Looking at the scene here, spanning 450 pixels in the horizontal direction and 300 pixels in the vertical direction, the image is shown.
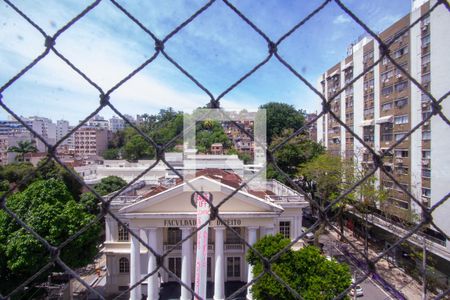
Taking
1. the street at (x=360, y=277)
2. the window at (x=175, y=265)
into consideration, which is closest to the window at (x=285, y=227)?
the street at (x=360, y=277)

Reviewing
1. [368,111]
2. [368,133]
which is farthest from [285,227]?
[368,111]

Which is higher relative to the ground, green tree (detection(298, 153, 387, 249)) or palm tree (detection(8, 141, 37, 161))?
palm tree (detection(8, 141, 37, 161))

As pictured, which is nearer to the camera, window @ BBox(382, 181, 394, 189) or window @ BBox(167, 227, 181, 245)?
window @ BBox(167, 227, 181, 245)

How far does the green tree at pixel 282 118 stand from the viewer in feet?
55.1

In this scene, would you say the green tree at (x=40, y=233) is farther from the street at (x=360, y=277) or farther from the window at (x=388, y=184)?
the window at (x=388, y=184)

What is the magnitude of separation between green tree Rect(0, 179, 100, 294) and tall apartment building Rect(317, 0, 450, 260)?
7.02 m

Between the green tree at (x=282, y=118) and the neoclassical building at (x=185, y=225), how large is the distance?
9510 millimetres

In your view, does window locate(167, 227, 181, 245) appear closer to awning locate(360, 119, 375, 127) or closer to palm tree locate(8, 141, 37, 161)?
awning locate(360, 119, 375, 127)

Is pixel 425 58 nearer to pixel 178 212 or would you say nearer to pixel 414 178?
pixel 414 178

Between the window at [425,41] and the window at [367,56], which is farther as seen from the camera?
the window at [367,56]

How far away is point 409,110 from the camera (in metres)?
8.75

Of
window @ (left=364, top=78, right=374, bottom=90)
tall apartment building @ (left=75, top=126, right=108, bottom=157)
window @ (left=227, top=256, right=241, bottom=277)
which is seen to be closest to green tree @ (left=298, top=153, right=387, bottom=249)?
window @ (left=227, top=256, right=241, bottom=277)

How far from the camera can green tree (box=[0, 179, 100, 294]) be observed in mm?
5137

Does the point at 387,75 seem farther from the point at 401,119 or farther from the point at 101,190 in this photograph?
the point at 101,190
